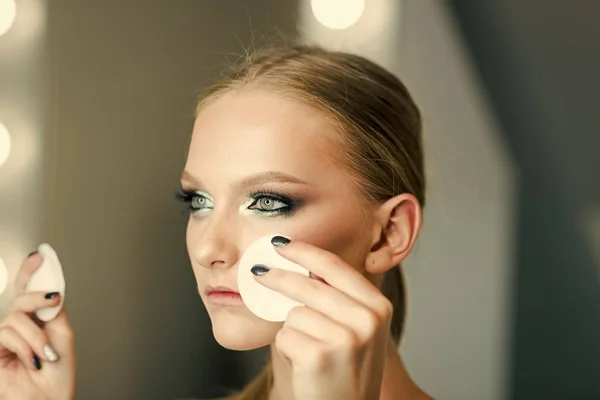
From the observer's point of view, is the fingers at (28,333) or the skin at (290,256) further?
the fingers at (28,333)

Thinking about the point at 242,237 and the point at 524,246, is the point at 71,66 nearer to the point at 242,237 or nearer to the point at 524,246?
the point at 242,237

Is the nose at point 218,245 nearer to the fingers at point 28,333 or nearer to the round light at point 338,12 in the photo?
the fingers at point 28,333

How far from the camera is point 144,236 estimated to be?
0.82 m

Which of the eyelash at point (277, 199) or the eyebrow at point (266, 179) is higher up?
the eyebrow at point (266, 179)

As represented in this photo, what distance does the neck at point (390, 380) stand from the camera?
780mm

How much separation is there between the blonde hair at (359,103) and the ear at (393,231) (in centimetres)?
1

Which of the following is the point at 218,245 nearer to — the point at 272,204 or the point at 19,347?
the point at 272,204

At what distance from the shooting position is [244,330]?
70 centimetres

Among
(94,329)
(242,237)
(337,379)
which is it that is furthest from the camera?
(94,329)

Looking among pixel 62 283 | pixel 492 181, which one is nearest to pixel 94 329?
pixel 62 283

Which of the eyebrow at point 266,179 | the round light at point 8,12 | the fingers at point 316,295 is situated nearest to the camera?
the fingers at point 316,295

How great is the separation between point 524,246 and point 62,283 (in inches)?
21.1

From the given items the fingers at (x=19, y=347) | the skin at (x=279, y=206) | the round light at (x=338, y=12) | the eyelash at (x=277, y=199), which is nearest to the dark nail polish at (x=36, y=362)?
the fingers at (x=19, y=347)

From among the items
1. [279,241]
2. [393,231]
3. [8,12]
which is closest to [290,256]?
[279,241]
